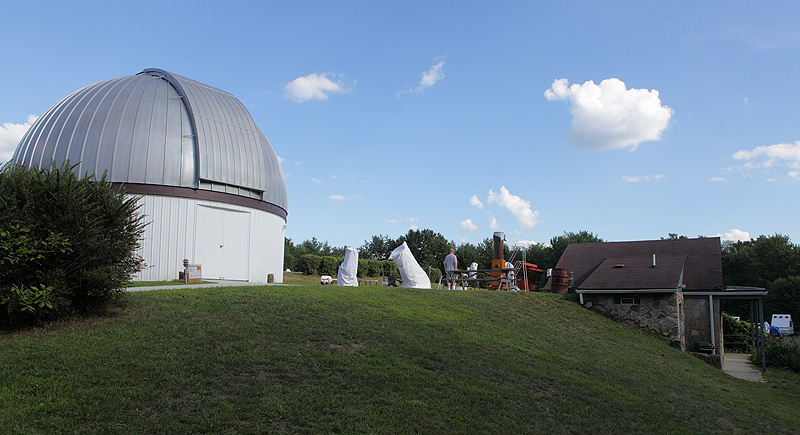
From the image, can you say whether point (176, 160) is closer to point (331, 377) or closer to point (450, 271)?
point (450, 271)

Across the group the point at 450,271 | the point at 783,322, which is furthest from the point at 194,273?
the point at 783,322

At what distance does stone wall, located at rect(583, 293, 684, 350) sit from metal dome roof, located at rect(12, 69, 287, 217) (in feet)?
44.9

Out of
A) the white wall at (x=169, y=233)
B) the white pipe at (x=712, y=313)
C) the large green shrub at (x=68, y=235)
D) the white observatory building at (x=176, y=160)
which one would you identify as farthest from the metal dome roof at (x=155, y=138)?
the white pipe at (x=712, y=313)

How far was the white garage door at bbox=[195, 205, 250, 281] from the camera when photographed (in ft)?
61.3

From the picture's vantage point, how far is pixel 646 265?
20.5 m

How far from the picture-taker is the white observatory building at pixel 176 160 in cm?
1762

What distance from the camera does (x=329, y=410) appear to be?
5793 mm

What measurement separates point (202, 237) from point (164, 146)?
3.42 m

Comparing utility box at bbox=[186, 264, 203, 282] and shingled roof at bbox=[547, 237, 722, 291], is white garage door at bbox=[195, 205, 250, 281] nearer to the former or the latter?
utility box at bbox=[186, 264, 203, 282]

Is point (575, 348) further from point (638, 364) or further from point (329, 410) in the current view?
point (329, 410)

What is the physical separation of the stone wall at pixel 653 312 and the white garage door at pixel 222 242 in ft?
43.4

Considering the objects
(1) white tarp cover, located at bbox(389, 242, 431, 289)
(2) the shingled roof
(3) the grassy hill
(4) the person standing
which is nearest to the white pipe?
(2) the shingled roof

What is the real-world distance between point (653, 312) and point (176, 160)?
17297 mm

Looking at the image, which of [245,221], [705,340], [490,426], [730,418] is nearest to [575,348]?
[730,418]
